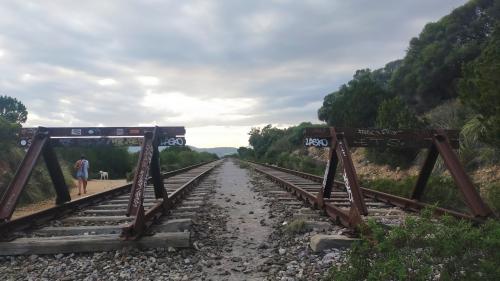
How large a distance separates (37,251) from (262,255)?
115 inches

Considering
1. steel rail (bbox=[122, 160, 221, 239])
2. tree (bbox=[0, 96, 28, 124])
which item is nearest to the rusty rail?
steel rail (bbox=[122, 160, 221, 239])

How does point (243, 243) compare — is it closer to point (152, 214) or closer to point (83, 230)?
point (152, 214)

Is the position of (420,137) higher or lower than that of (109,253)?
higher

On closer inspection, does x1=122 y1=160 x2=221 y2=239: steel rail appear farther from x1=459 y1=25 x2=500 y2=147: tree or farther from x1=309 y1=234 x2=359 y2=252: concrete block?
x1=459 y1=25 x2=500 y2=147: tree

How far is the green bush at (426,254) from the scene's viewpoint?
133 inches

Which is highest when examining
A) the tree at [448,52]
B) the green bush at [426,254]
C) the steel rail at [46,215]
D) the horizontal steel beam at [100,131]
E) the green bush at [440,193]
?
the tree at [448,52]

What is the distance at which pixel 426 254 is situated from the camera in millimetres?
3654

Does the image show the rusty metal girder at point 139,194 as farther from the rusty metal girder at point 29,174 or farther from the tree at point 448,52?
the tree at point 448,52

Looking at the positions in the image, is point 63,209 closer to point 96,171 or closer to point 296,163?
point 296,163

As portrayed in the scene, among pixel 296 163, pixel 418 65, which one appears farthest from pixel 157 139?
pixel 418 65

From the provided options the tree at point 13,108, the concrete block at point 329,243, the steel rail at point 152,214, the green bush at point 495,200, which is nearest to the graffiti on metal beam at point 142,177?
the steel rail at point 152,214

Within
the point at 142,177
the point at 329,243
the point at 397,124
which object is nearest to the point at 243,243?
the point at 329,243

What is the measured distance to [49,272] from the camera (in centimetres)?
503

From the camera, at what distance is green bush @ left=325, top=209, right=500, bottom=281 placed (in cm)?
338
